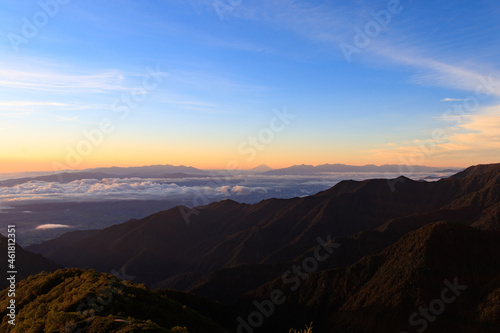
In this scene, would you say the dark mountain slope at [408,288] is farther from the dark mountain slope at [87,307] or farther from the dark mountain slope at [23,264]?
the dark mountain slope at [23,264]

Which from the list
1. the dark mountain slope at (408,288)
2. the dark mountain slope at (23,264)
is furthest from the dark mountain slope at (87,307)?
the dark mountain slope at (23,264)

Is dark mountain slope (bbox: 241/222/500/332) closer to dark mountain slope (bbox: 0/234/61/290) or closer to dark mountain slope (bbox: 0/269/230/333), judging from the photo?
dark mountain slope (bbox: 0/269/230/333)

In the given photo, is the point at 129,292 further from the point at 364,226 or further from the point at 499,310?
the point at 364,226

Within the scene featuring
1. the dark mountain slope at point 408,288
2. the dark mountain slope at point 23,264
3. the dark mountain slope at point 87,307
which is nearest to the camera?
the dark mountain slope at point 87,307

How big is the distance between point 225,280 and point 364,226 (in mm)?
103313

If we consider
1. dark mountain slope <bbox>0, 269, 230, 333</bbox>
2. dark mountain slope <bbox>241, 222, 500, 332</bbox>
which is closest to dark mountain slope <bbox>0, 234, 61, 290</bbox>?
dark mountain slope <bbox>241, 222, 500, 332</bbox>

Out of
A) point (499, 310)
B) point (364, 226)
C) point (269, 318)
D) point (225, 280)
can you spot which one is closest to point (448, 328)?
point (499, 310)

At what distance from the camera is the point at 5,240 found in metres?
163

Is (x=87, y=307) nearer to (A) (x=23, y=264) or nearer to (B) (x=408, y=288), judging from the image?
(B) (x=408, y=288)

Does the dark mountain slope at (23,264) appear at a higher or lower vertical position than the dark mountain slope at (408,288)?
lower

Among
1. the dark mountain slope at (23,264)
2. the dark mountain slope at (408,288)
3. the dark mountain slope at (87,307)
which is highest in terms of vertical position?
the dark mountain slope at (87,307)

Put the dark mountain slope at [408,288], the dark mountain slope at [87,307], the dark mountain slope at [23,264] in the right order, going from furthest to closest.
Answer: the dark mountain slope at [23,264] → the dark mountain slope at [408,288] → the dark mountain slope at [87,307]

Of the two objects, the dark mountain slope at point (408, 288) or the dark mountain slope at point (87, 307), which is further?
the dark mountain slope at point (408, 288)

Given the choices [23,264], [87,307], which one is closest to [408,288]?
[87,307]
